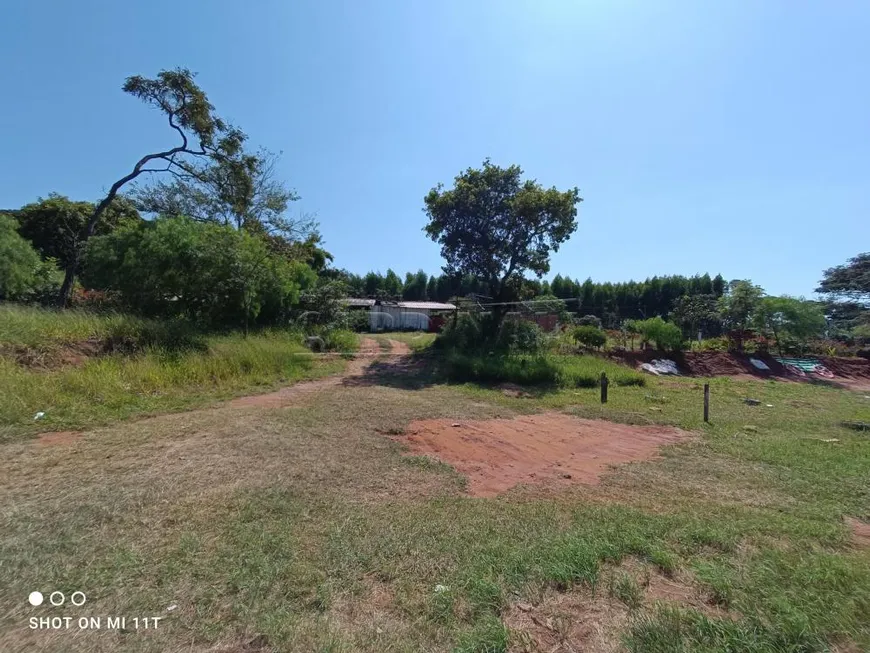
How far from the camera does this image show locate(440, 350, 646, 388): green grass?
1154 cm

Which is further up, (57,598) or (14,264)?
(14,264)

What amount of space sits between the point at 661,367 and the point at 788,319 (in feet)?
28.7

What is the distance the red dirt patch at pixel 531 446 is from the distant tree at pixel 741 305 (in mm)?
17801

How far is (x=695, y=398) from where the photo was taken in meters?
10.4

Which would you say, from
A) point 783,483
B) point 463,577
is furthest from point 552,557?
point 783,483

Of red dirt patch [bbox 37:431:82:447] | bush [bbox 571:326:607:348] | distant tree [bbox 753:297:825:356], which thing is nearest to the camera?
red dirt patch [bbox 37:431:82:447]

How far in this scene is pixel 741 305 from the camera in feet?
69.1

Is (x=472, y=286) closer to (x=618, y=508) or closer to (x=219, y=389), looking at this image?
(x=219, y=389)

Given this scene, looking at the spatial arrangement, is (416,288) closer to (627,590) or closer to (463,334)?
(463,334)

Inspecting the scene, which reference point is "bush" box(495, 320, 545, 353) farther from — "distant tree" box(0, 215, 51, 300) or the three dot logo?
"distant tree" box(0, 215, 51, 300)

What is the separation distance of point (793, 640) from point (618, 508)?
5.63 feet

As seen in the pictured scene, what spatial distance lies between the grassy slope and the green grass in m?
3.97

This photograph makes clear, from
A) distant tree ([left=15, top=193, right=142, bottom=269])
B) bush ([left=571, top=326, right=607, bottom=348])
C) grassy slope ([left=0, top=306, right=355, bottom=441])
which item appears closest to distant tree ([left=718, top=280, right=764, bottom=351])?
bush ([left=571, top=326, right=607, bottom=348])

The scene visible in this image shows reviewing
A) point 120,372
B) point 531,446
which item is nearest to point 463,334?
point 531,446
